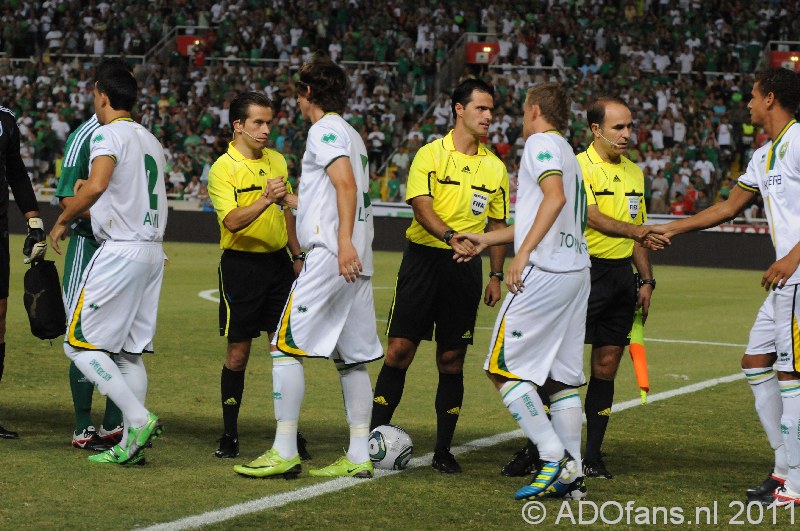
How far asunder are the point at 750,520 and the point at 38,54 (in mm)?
35716

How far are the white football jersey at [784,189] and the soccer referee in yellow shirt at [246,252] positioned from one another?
2888 millimetres

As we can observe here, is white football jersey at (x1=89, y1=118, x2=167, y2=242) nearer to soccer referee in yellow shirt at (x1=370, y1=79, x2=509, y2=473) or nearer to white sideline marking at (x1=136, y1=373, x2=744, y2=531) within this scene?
soccer referee in yellow shirt at (x1=370, y1=79, x2=509, y2=473)

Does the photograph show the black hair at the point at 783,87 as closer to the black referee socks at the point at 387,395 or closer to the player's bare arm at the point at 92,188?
the black referee socks at the point at 387,395

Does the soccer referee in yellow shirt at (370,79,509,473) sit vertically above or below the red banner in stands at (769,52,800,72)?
below

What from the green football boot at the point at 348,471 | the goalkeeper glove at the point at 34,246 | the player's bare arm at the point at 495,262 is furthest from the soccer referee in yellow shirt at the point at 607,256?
the goalkeeper glove at the point at 34,246

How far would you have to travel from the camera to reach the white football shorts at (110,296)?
6680mm

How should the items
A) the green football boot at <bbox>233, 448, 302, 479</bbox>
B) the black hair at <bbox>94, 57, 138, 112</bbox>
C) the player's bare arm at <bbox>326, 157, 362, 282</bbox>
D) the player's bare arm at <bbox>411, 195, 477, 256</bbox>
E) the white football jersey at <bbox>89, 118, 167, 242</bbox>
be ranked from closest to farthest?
the player's bare arm at <bbox>326, 157, 362, 282</bbox> < the green football boot at <bbox>233, 448, 302, 479</bbox> < the player's bare arm at <bbox>411, 195, 477, 256</bbox> < the white football jersey at <bbox>89, 118, 167, 242</bbox> < the black hair at <bbox>94, 57, 138, 112</bbox>

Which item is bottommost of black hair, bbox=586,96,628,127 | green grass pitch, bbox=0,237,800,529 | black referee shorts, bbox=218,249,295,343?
green grass pitch, bbox=0,237,800,529

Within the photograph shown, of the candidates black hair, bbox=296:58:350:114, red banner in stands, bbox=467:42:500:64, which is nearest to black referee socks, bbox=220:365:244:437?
black hair, bbox=296:58:350:114

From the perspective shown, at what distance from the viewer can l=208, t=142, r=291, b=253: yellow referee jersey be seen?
7391mm

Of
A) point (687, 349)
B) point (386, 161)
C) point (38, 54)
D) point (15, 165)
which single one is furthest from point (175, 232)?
point (15, 165)

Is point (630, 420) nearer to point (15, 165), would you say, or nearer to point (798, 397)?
point (798, 397)

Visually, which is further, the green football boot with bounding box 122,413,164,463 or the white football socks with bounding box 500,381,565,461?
the green football boot with bounding box 122,413,164,463

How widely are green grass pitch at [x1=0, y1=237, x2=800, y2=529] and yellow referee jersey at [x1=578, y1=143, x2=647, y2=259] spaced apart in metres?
1.27
